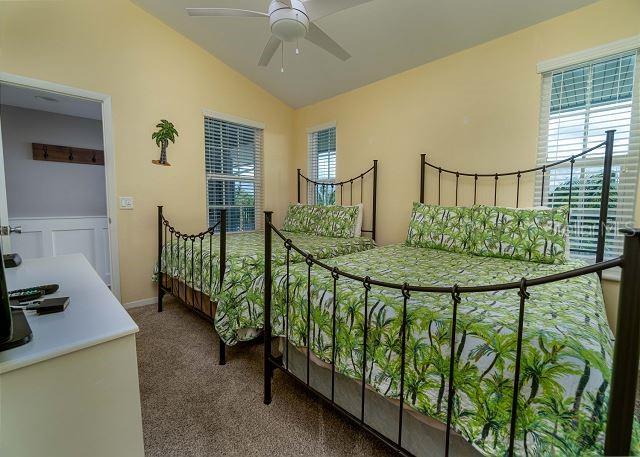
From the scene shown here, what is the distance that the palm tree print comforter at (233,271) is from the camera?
179cm

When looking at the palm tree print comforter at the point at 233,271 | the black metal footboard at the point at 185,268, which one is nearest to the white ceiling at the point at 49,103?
the black metal footboard at the point at 185,268

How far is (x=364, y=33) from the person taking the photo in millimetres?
2547

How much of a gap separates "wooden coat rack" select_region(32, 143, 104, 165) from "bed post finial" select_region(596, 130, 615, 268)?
17.0ft

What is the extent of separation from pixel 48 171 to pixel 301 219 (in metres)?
3.09

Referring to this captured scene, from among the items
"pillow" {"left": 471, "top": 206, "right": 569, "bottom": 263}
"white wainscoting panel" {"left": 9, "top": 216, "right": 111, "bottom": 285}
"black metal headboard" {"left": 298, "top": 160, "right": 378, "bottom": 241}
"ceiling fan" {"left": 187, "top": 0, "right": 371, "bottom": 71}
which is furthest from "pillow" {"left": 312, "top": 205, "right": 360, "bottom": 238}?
"white wainscoting panel" {"left": 9, "top": 216, "right": 111, "bottom": 285}

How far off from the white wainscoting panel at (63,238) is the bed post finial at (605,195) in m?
4.54

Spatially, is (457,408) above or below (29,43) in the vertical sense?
below

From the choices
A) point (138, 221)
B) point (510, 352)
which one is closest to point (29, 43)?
point (138, 221)

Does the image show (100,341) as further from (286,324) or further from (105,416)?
(286,324)

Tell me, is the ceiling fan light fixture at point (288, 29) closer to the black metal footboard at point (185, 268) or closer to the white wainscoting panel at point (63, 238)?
the black metal footboard at point (185, 268)

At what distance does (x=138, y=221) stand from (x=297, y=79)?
7.96 feet

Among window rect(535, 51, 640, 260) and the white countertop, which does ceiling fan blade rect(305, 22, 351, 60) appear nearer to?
window rect(535, 51, 640, 260)

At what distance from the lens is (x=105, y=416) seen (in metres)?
0.72

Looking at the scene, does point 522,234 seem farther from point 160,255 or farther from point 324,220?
point 160,255
